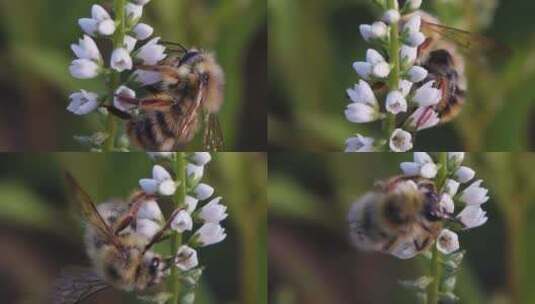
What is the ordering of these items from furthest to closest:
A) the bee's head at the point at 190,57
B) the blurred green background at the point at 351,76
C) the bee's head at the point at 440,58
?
the blurred green background at the point at 351,76 → the bee's head at the point at 440,58 → the bee's head at the point at 190,57

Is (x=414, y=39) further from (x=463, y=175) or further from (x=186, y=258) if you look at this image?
(x=186, y=258)

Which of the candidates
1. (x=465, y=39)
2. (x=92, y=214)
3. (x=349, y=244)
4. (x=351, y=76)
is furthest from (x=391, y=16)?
(x=351, y=76)

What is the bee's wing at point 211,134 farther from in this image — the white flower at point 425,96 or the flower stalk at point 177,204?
the white flower at point 425,96

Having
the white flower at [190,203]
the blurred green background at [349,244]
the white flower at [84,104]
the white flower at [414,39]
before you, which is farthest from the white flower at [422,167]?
the blurred green background at [349,244]

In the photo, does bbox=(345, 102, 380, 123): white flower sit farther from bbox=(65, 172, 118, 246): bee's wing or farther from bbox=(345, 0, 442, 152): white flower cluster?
bbox=(65, 172, 118, 246): bee's wing

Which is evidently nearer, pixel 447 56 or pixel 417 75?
pixel 417 75

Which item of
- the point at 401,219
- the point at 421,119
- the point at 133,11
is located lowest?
the point at 401,219

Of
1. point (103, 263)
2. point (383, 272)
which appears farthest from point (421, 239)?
point (383, 272)
